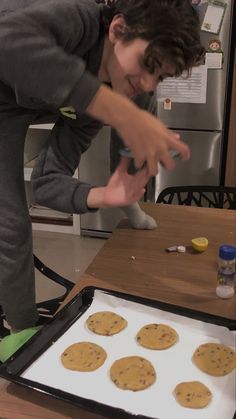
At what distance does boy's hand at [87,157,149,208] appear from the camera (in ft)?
2.94

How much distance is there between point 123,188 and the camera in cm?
93

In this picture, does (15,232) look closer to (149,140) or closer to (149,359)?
(149,359)

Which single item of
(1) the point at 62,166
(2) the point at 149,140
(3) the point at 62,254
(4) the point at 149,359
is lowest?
(3) the point at 62,254

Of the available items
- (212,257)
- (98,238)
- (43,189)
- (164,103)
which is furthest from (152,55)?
(98,238)

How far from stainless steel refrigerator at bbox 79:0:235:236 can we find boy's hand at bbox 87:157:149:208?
1.53 m

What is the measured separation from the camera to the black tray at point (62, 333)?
2.41ft

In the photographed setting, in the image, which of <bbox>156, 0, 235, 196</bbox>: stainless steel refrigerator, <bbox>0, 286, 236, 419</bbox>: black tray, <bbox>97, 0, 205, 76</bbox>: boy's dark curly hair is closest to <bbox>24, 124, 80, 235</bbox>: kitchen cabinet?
<bbox>156, 0, 235, 196</bbox>: stainless steel refrigerator

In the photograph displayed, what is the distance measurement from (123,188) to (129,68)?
0.22 metres

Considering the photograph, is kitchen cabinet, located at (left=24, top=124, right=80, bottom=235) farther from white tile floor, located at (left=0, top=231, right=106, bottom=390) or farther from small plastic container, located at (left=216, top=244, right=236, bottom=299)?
small plastic container, located at (left=216, top=244, right=236, bottom=299)

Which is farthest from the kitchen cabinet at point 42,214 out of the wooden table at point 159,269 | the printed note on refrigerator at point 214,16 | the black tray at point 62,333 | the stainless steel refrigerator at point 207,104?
the black tray at point 62,333

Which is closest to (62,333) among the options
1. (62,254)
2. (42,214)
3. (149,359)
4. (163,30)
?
(149,359)

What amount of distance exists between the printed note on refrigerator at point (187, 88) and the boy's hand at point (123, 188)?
1.55 m

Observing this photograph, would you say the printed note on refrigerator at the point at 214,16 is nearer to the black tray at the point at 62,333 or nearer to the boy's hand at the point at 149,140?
the black tray at the point at 62,333

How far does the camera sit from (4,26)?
75 cm
